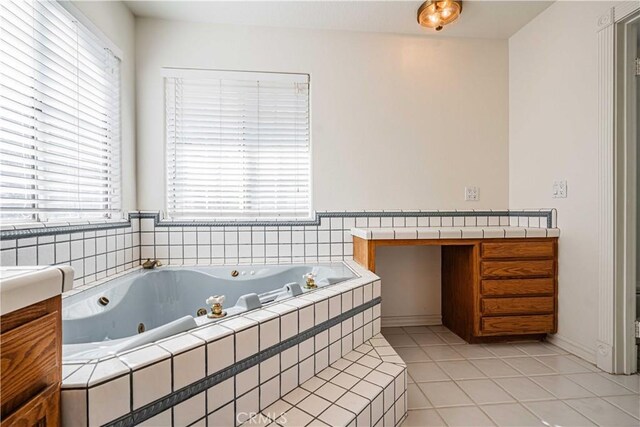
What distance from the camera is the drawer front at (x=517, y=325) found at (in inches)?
79.9

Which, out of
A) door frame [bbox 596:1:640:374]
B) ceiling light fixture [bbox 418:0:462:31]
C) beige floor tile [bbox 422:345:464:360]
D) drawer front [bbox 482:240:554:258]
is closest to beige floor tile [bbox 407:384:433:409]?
beige floor tile [bbox 422:345:464:360]

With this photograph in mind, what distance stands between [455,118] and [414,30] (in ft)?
2.50

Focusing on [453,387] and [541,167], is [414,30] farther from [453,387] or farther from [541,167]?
[453,387]

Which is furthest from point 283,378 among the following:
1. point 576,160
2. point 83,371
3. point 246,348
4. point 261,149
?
point 576,160

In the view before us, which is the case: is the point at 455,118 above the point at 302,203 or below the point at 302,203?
above

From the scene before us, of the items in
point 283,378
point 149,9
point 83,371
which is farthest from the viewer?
point 149,9

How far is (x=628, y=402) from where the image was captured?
4.71 ft

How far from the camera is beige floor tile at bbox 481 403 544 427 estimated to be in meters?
1.30

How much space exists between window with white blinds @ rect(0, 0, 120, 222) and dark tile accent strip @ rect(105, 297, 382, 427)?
107 cm

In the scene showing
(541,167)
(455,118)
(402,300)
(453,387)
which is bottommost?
(453,387)

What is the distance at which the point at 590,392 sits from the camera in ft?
4.98

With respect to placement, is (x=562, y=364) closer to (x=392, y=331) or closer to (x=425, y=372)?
(x=425, y=372)

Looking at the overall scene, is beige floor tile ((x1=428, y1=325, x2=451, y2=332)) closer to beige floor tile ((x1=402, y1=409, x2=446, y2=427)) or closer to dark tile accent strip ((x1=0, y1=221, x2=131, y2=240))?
beige floor tile ((x1=402, y1=409, x2=446, y2=427))

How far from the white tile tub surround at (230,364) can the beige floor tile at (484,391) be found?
475mm
